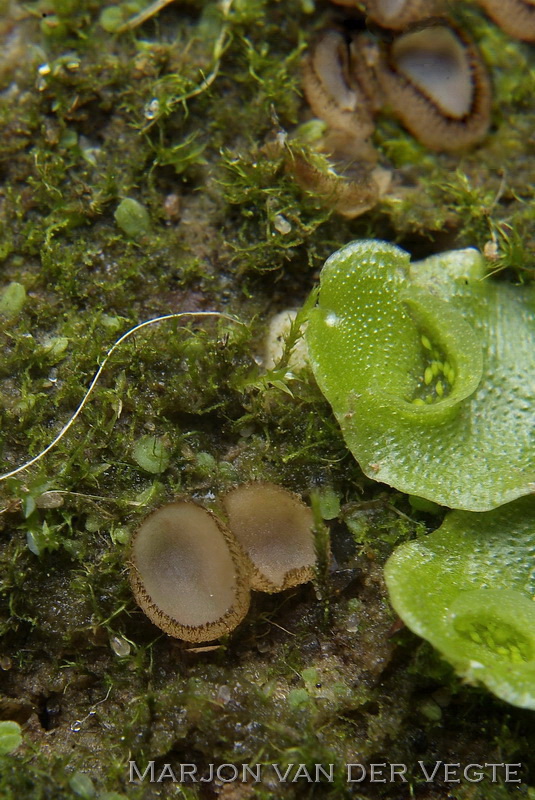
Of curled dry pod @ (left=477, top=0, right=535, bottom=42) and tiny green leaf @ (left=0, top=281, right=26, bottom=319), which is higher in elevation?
curled dry pod @ (left=477, top=0, right=535, bottom=42)

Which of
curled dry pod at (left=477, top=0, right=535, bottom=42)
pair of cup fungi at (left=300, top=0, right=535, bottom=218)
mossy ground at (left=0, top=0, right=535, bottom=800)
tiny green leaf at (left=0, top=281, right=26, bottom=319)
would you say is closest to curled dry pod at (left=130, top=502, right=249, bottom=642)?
mossy ground at (left=0, top=0, right=535, bottom=800)

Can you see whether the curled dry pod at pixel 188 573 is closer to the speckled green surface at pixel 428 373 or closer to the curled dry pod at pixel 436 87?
the speckled green surface at pixel 428 373

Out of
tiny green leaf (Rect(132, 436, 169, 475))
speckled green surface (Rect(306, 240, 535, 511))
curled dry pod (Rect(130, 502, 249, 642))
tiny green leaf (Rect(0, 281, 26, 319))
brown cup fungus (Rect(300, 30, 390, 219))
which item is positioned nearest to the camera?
curled dry pod (Rect(130, 502, 249, 642))

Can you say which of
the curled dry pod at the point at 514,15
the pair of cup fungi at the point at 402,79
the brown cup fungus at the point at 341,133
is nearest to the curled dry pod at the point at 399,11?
the pair of cup fungi at the point at 402,79

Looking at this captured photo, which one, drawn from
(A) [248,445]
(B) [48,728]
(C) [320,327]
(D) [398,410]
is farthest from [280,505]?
(B) [48,728]

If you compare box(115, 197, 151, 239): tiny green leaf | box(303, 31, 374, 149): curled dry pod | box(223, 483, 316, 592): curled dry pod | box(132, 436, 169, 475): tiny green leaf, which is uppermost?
box(303, 31, 374, 149): curled dry pod

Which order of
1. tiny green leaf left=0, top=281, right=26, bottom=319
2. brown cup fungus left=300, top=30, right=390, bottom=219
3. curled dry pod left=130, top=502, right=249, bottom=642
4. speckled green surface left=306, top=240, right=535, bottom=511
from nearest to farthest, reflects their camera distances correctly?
1. curled dry pod left=130, top=502, right=249, bottom=642
2. speckled green surface left=306, top=240, right=535, bottom=511
3. tiny green leaf left=0, top=281, right=26, bottom=319
4. brown cup fungus left=300, top=30, right=390, bottom=219

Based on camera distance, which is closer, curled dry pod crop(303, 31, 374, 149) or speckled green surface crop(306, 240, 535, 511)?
speckled green surface crop(306, 240, 535, 511)

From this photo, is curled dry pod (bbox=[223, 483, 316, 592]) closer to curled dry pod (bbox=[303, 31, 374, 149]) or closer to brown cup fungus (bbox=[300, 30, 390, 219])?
brown cup fungus (bbox=[300, 30, 390, 219])
